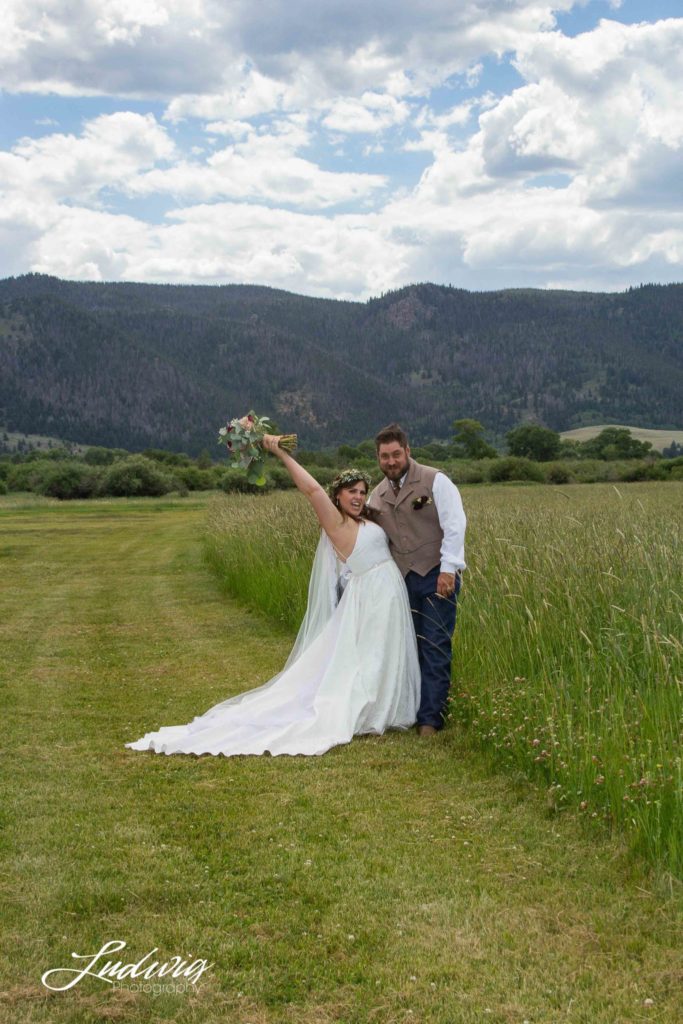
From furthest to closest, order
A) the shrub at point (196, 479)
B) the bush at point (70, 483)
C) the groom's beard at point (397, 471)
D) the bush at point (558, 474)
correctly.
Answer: the shrub at point (196, 479) → the bush at point (70, 483) → the bush at point (558, 474) → the groom's beard at point (397, 471)

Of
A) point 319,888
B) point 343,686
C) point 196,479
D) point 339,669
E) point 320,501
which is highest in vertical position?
point 320,501

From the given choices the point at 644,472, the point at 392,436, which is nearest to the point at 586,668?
the point at 392,436

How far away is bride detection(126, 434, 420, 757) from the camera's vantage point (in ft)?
22.4

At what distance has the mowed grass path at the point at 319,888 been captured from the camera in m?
3.47

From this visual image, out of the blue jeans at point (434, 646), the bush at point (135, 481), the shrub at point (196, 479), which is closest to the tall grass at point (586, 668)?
the blue jeans at point (434, 646)

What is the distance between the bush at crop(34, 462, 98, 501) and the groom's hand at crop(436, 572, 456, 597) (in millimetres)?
62622

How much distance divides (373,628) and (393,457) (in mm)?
1274

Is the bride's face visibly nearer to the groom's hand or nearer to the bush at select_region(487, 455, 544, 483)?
the groom's hand

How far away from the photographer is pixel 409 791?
5.81m

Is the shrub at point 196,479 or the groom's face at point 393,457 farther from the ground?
the groom's face at point 393,457

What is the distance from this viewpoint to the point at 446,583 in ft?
22.5

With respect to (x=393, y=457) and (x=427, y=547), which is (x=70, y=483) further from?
(x=393, y=457)

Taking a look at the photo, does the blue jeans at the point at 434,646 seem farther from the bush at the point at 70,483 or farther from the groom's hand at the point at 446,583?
the bush at the point at 70,483

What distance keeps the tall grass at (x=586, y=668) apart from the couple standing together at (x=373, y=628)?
0.41 metres
